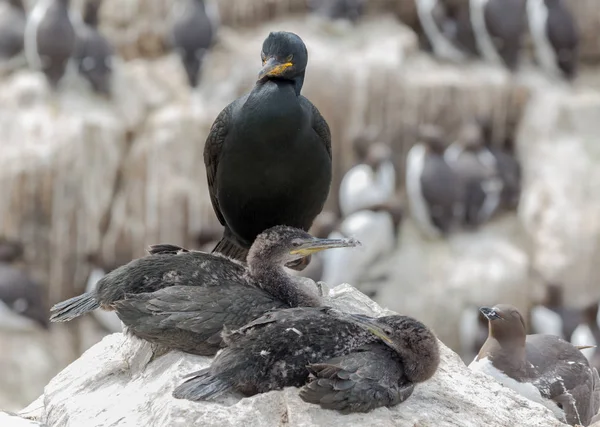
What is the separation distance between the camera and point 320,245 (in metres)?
3.74

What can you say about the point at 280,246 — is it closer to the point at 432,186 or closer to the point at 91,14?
the point at 432,186

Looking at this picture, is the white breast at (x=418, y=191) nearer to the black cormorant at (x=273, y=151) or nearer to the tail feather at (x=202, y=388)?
the black cormorant at (x=273, y=151)

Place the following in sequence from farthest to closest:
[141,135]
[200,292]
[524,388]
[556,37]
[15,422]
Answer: [556,37], [141,135], [524,388], [15,422], [200,292]

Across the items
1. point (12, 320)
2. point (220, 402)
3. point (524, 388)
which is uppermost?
point (220, 402)

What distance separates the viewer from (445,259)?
11734mm

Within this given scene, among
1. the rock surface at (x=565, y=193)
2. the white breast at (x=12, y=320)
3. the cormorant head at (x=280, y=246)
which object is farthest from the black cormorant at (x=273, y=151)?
the rock surface at (x=565, y=193)

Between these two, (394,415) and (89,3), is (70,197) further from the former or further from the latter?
(394,415)

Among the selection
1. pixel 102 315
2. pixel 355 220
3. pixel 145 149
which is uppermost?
pixel 145 149

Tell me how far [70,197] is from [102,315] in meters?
1.31

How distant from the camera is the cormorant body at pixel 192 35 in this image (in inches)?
478

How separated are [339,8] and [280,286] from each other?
9736mm

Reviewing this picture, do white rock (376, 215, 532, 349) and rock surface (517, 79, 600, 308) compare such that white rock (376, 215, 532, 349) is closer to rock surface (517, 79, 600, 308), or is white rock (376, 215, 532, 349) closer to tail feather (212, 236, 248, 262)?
rock surface (517, 79, 600, 308)

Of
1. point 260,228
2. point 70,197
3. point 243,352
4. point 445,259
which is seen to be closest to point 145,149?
point 70,197

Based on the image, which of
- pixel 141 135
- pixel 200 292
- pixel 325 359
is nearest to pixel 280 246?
pixel 200 292
